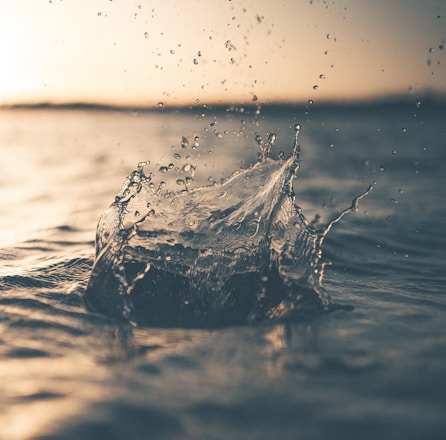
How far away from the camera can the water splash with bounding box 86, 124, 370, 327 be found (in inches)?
196

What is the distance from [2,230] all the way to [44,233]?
0.56 metres

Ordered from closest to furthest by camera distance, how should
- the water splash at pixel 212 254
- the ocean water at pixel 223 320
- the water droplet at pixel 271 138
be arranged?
the ocean water at pixel 223 320 → the water splash at pixel 212 254 → the water droplet at pixel 271 138

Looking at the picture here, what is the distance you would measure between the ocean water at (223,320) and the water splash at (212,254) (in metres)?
0.01

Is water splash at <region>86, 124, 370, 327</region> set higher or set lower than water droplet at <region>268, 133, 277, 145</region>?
lower

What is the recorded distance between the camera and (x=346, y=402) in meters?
3.45

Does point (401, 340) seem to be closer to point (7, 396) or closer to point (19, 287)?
point (7, 396)

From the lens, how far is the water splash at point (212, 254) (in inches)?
196

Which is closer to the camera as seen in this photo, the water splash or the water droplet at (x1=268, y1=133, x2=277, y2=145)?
the water splash

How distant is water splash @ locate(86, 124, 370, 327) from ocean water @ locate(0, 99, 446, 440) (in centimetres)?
1

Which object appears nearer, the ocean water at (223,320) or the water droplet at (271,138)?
the ocean water at (223,320)

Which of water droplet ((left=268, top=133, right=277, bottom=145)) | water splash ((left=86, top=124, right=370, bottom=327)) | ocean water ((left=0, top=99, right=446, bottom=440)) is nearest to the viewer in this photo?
ocean water ((left=0, top=99, right=446, bottom=440))

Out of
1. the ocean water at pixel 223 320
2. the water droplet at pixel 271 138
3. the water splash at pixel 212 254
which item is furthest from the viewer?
the water droplet at pixel 271 138

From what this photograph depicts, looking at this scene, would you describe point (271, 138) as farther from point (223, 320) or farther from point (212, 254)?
point (223, 320)

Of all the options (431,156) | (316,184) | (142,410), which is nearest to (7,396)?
(142,410)
